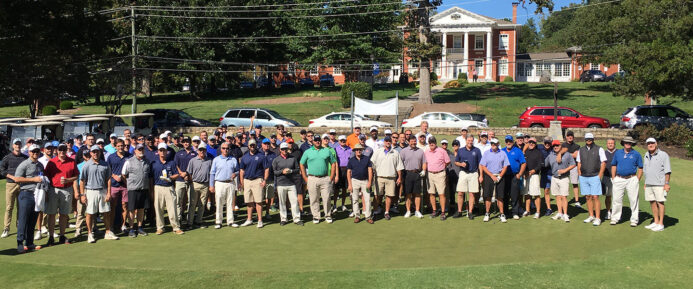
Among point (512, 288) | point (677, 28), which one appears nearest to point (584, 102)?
point (677, 28)

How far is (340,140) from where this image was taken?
13.0m

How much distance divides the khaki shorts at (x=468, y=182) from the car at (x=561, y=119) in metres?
17.6

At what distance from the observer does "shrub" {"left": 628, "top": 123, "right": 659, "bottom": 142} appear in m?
24.3

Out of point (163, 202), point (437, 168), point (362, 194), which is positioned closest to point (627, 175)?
point (437, 168)

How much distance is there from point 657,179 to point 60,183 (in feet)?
35.8

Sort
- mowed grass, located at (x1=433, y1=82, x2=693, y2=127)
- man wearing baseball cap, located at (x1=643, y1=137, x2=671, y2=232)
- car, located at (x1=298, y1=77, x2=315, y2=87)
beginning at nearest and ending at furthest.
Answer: man wearing baseball cap, located at (x1=643, y1=137, x2=671, y2=232)
mowed grass, located at (x1=433, y1=82, x2=693, y2=127)
car, located at (x1=298, y1=77, x2=315, y2=87)

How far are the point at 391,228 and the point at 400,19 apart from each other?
4542 centimetres

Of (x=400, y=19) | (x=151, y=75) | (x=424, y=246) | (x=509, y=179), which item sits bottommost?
(x=424, y=246)

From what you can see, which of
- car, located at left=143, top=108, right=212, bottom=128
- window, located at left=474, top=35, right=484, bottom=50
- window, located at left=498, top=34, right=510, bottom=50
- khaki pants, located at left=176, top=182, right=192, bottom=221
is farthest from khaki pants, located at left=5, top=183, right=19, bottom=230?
window, located at left=498, top=34, right=510, bottom=50

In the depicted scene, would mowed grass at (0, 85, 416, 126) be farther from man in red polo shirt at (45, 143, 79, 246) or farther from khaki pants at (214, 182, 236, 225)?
man in red polo shirt at (45, 143, 79, 246)

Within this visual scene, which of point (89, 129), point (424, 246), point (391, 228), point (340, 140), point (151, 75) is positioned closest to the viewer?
point (424, 246)

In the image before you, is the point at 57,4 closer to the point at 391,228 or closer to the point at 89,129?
the point at 89,129

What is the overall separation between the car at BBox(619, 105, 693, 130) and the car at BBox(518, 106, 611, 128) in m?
1.81

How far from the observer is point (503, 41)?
223 ft
